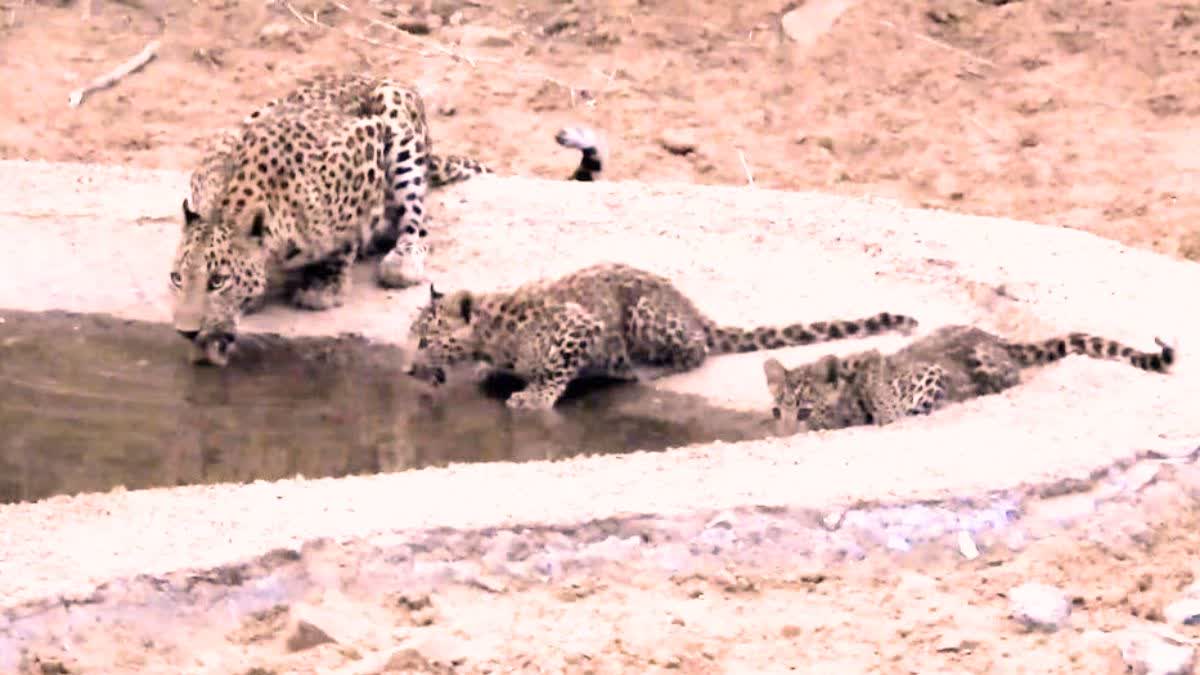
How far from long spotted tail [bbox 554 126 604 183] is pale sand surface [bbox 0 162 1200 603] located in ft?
1.18

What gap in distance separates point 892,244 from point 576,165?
3.59 meters

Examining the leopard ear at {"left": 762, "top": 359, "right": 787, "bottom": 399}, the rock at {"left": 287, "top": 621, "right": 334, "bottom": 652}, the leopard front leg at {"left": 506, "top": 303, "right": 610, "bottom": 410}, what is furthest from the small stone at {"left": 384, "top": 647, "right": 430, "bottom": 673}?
the leopard front leg at {"left": 506, "top": 303, "right": 610, "bottom": 410}

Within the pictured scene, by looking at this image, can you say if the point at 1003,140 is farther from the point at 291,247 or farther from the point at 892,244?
the point at 291,247

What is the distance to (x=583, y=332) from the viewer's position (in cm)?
1050

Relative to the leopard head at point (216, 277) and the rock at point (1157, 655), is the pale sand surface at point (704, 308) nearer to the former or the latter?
the leopard head at point (216, 277)

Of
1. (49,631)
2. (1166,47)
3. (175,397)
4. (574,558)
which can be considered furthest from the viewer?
(1166,47)

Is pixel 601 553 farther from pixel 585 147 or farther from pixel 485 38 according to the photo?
pixel 485 38

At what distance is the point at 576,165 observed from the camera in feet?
49.9

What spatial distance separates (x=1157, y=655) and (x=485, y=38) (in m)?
10.2

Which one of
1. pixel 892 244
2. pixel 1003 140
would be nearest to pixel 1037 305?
pixel 892 244

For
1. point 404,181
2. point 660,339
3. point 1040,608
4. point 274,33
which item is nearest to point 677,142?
point 274,33

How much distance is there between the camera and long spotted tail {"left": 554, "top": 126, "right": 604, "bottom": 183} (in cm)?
1299

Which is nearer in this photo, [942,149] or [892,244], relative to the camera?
[892,244]

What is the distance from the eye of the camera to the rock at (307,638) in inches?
291
